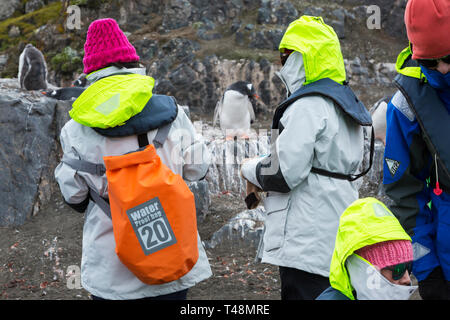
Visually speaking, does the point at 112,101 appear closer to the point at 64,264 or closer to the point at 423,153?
the point at 423,153

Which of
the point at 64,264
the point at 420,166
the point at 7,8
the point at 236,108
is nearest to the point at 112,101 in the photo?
the point at 420,166

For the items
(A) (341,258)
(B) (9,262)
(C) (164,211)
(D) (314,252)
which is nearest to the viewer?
(A) (341,258)

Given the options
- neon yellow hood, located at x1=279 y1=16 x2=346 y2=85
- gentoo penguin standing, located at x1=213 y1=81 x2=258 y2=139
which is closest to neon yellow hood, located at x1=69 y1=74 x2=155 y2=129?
neon yellow hood, located at x1=279 y1=16 x2=346 y2=85

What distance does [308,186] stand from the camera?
2.63 metres

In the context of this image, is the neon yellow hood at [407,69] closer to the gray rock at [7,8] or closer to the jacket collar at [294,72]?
the jacket collar at [294,72]

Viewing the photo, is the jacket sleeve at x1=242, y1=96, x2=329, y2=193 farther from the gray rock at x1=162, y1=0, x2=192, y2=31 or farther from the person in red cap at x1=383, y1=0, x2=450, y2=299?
the gray rock at x1=162, y1=0, x2=192, y2=31

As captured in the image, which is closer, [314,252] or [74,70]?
[314,252]

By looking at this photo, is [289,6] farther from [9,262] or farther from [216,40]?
[9,262]

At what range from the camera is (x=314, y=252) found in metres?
2.58

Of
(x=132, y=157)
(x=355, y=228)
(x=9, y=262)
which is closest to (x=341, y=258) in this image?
(x=355, y=228)

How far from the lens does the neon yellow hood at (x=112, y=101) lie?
7.88 feet

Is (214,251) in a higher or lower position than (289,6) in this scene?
lower

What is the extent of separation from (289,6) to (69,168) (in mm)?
10454

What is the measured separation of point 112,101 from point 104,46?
38cm
